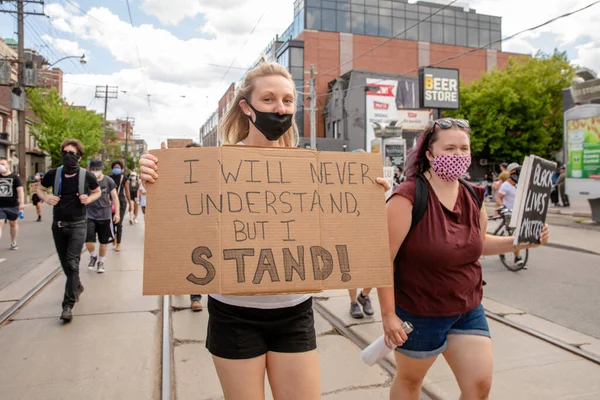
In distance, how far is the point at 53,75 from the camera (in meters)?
63.1

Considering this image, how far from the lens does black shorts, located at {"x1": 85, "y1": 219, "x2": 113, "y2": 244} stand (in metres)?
7.22

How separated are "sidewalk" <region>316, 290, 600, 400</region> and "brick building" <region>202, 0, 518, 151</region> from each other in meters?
38.0

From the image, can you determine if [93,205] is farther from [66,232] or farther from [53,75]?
[53,75]

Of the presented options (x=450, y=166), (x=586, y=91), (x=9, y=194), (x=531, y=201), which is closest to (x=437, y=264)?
(x=450, y=166)

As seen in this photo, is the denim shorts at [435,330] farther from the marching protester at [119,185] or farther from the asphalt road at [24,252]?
the marching protester at [119,185]

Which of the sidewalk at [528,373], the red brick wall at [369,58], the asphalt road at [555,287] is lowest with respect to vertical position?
the sidewalk at [528,373]

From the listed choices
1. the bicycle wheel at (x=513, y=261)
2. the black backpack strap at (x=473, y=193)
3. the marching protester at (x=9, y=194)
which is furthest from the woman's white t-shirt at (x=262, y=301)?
the marching protester at (x=9, y=194)

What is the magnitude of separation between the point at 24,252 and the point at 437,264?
9830mm

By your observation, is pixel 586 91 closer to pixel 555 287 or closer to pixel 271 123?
pixel 555 287

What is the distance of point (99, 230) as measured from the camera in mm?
7375

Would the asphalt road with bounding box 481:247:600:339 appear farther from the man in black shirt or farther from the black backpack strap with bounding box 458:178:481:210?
the man in black shirt

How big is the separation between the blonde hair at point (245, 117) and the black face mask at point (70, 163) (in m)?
3.46

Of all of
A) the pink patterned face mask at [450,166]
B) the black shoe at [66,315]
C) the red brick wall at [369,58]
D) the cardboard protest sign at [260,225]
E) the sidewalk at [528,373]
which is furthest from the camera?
the red brick wall at [369,58]

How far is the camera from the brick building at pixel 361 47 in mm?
43750
